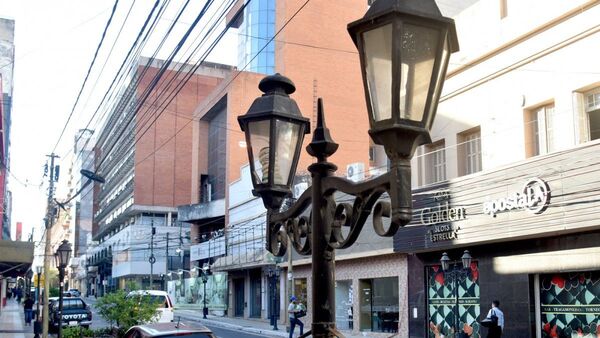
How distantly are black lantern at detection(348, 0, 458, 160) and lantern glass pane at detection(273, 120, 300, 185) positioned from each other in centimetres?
142

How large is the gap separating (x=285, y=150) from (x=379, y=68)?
62.7 inches

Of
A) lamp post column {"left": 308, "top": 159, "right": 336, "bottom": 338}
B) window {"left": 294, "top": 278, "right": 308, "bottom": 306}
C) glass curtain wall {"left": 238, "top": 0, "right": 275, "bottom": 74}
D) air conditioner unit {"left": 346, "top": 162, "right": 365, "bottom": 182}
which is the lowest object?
window {"left": 294, "top": 278, "right": 308, "bottom": 306}

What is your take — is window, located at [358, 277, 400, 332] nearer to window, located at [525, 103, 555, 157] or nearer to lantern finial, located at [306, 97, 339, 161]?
window, located at [525, 103, 555, 157]

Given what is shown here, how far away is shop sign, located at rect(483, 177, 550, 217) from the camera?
18609mm

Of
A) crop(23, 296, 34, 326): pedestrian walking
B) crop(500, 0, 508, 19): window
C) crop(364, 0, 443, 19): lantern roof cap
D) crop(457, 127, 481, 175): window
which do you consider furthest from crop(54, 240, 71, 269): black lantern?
crop(364, 0, 443, 19): lantern roof cap

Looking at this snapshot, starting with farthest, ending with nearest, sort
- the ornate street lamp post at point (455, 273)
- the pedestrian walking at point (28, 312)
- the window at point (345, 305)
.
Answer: the pedestrian walking at point (28, 312), the window at point (345, 305), the ornate street lamp post at point (455, 273)

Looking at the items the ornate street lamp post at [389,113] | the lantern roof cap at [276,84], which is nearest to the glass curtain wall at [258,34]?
the lantern roof cap at [276,84]

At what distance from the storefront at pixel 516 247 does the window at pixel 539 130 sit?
2.92 feet

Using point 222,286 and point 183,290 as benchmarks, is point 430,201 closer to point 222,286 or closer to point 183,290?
point 222,286

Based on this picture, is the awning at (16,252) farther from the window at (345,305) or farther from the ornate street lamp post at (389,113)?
the ornate street lamp post at (389,113)

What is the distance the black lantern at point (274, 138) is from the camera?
16.2 ft

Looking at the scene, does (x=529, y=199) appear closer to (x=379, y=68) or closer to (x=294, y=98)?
(x=379, y=68)

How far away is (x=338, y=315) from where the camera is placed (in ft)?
107

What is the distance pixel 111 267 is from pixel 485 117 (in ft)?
→ 277
